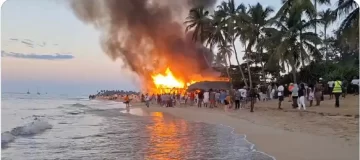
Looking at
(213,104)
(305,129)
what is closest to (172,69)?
(213,104)

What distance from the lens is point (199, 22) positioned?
42.8 meters

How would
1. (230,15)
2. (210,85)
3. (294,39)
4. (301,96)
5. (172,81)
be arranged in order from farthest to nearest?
1. (172,81)
2. (210,85)
3. (230,15)
4. (294,39)
5. (301,96)

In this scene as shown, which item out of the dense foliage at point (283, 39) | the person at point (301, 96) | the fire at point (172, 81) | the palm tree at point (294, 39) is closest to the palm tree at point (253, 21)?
the dense foliage at point (283, 39)

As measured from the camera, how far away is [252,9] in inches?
1512

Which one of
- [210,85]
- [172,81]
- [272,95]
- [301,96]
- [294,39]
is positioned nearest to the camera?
[301,96]

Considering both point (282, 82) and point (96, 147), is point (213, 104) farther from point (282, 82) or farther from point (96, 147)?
point (96, 147)

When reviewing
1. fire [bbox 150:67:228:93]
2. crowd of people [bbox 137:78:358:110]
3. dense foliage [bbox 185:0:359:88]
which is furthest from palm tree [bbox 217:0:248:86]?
fire [bbox 150:67:228:93]

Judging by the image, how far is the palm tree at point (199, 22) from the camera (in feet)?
140

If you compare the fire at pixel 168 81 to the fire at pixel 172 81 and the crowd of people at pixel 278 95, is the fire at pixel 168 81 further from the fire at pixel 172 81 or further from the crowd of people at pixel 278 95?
the crowd of people at pixel 278 95

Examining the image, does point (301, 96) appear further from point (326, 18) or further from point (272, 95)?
point (272, 95)

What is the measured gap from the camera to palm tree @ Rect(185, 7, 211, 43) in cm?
4253

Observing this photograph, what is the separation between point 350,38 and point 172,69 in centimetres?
3539

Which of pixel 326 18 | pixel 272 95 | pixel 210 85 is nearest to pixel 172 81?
pixel 210 85

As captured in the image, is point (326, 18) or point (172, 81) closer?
point (326, 18)
